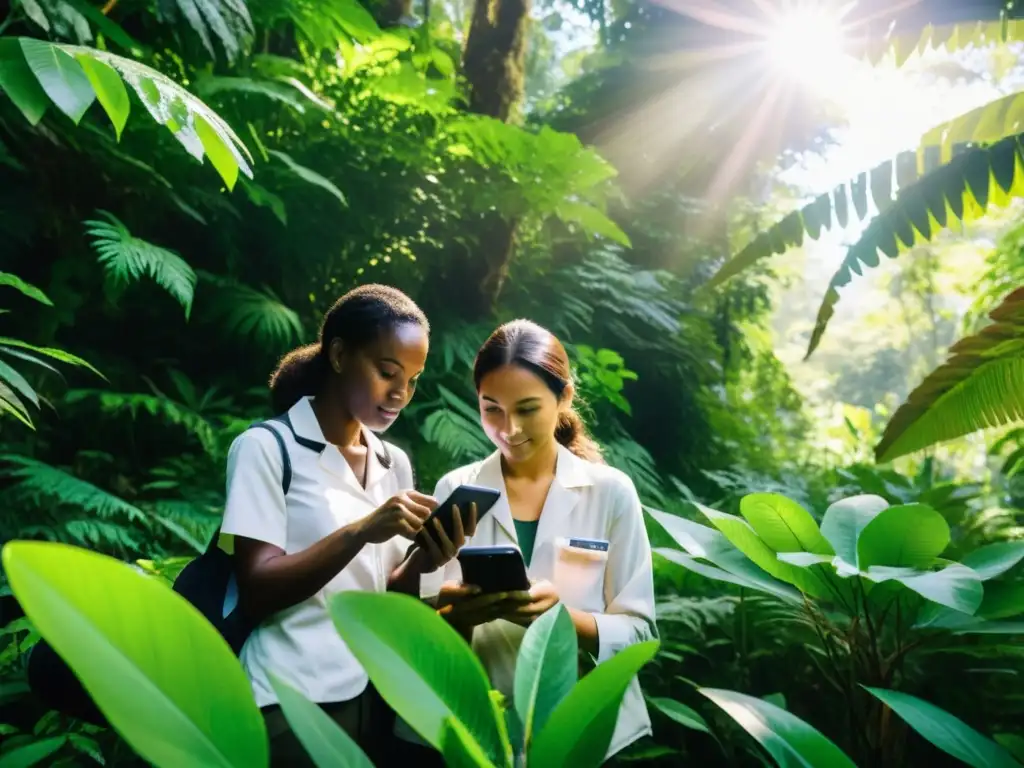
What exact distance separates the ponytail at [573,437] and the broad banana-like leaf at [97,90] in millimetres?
970

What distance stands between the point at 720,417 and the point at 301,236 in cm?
371

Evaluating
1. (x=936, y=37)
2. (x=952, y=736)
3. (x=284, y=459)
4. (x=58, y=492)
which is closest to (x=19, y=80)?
(x=284, y=459)

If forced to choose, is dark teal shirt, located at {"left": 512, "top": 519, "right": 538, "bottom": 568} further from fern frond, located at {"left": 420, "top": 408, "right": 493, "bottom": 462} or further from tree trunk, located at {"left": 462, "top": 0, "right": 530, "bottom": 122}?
tree trunk, located at {"left": 462, "top": 0, "right": 530, "bottom": 122}

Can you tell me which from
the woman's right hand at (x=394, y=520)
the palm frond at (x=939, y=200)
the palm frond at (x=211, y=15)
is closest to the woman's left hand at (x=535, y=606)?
the woman's right hand at (x=394, y=520)

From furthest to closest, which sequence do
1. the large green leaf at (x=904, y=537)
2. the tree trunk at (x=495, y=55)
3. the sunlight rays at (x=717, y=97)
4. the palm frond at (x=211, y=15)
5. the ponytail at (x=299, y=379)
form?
the sunlight rays at (x=717, y=97) < the tree trunk at (x=495, y=55) < the palm frond at (x=211, y=15) < the ponytail at (x=299, y=379) < the large green leaf at (x=904, y=537)

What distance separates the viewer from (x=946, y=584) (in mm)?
1133

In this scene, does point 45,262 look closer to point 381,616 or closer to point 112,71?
point 112,71

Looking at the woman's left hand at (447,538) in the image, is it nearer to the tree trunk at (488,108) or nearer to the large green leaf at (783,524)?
the large green leaf at (783,524)

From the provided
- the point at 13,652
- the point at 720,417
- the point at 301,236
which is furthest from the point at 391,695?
the point at 720,417

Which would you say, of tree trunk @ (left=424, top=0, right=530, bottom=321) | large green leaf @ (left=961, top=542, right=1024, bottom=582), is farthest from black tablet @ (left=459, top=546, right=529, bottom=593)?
tree trunk @ (left=424, top=0, right=530, bottom=321)

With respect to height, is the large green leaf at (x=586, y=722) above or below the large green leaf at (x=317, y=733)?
above

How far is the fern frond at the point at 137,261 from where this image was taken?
2867 millimetres

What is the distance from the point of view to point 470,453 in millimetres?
3518

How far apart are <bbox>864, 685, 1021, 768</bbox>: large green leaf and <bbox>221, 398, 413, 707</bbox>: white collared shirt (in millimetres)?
906
